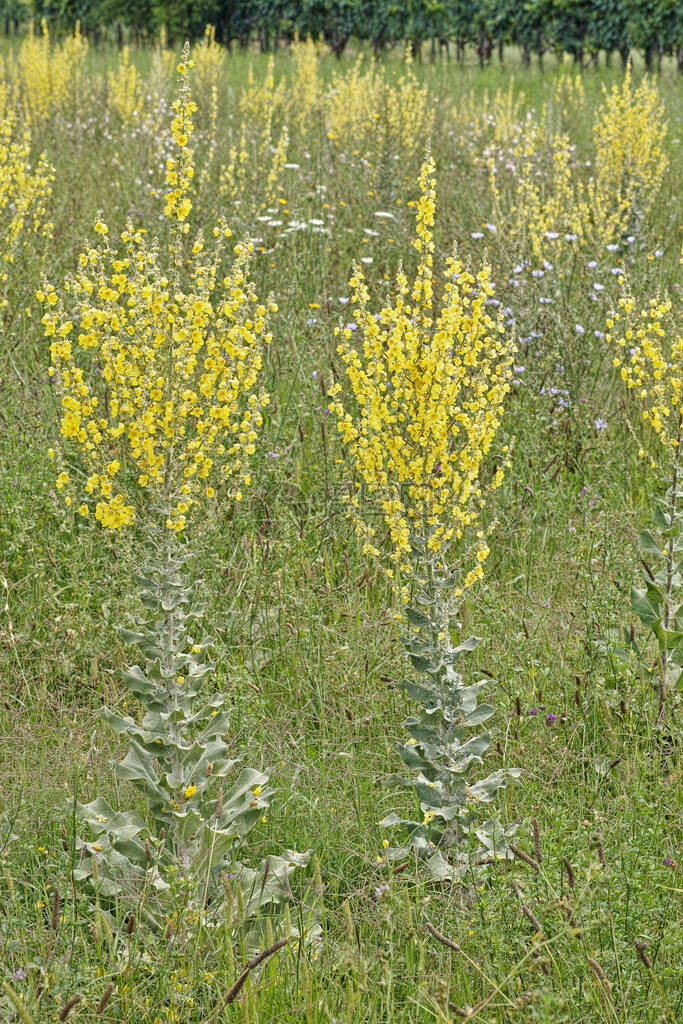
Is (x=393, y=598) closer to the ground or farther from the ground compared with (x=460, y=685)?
closer to the ground

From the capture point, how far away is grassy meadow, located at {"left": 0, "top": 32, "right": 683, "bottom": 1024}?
2.20m

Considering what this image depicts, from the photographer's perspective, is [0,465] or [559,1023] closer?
[559,1023]

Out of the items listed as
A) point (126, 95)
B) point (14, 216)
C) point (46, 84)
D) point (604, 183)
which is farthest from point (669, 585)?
point (46, 84)

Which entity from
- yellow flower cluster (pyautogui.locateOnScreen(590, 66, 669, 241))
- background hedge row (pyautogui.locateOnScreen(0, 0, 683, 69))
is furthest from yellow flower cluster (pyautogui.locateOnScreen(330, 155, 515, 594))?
background hedge row (pyautogui.locateOnScreen(0, 0, 683, 69))

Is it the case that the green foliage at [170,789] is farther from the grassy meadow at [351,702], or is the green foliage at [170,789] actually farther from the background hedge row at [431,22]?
the background hedge row at [431,22]

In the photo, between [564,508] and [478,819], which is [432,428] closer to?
[478,819]

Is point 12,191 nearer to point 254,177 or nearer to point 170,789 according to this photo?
point 254,177

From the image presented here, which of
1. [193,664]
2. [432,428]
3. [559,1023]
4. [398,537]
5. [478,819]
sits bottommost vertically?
[478,819]

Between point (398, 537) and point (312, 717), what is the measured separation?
0.79 meters

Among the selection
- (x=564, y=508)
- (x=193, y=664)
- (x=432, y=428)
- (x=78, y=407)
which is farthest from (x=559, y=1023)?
(x=564, y=508)

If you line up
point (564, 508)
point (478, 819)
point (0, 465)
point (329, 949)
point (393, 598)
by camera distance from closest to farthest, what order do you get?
point (329, 949)
point (478, 819)
point (393, 598)
point (0, 465)
point (564, 508)

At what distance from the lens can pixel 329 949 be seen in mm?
2463

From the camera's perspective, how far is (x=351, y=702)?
3299mm

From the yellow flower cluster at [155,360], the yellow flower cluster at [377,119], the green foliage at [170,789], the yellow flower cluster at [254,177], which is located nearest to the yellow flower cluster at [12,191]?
the yellow flower cluster at [254,177]
